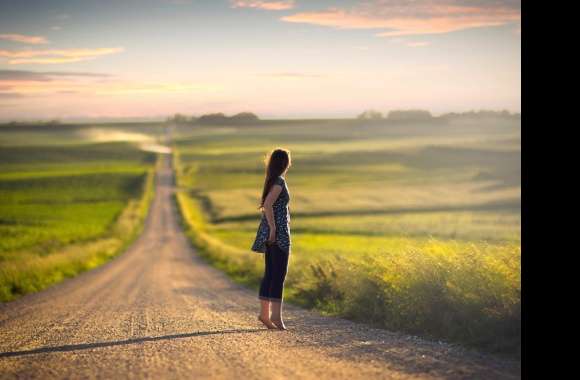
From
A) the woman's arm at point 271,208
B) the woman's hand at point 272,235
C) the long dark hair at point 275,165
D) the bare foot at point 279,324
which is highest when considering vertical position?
the long dark hair at point 275,165

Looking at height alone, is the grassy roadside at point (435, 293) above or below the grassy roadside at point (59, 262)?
above

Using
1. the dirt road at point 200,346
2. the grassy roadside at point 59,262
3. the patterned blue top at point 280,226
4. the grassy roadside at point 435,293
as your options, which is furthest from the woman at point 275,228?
the grassy roadside at point 59,262

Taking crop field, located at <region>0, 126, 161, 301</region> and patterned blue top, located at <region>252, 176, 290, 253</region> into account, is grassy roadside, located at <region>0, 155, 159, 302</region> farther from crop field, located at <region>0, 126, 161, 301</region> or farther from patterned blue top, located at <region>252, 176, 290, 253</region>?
patterned blue top, located at <region>252, 176, 290, 253</region>

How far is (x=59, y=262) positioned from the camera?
2570 centimetres

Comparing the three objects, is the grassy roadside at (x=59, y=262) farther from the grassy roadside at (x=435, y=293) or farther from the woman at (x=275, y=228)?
the woman at (x=275, y=228)

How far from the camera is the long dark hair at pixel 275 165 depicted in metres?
8.55

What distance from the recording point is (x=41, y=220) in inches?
2272

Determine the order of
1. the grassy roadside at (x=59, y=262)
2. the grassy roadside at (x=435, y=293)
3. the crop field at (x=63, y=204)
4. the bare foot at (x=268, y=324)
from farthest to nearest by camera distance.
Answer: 1. the crop field at (x=63, y=204)
2. the grassy roadside at (x=59, y=262)
3. the bare foot at (x=268, y=324)
4. the grassy roadside at (x=435, y=293)

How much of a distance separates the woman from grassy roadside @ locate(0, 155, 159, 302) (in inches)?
412

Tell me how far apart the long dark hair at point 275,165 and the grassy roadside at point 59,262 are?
1081 cm

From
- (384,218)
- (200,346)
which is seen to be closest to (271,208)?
(200,346)

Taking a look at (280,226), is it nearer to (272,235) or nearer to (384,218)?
(272,235)

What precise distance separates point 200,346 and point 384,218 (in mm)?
45789
